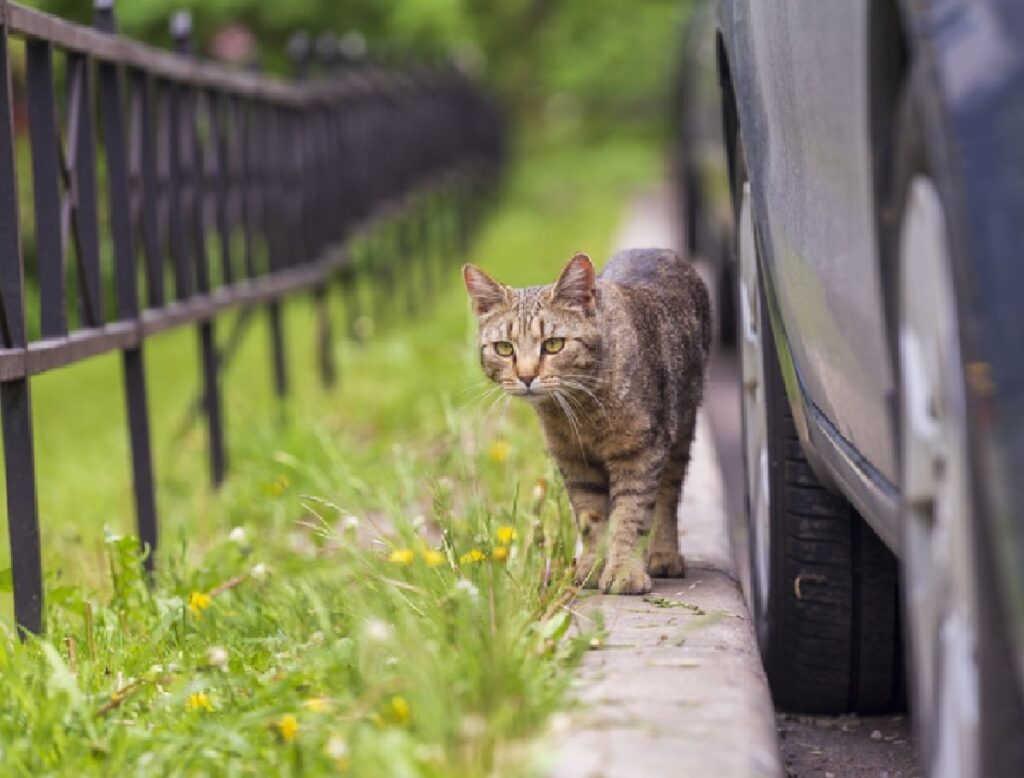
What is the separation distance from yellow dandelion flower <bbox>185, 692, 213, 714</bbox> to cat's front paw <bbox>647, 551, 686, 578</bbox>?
1.44 metres

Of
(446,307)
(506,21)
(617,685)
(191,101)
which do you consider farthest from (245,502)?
(506,21)

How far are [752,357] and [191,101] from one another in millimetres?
4638

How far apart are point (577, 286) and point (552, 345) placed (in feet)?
0.49

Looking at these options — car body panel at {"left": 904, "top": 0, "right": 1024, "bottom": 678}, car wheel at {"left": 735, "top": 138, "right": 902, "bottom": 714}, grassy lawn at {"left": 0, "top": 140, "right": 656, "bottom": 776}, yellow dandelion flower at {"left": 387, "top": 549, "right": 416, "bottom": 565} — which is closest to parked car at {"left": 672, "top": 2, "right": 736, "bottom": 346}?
grassy lawn at {"left": 0, "top": 140, "right": 656, "bottom": 776}

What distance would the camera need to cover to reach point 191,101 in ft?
28.3

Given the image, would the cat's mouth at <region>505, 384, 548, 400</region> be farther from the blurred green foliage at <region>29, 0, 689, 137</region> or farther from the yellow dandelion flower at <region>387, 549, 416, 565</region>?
the blurred green foliage at <region>29, 0, 689, 137</region>

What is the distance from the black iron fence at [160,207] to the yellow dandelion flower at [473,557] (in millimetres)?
1268

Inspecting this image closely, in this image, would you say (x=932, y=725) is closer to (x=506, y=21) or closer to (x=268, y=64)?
(x=268, y=64)

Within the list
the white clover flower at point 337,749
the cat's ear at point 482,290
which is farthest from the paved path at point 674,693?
the cat's ear at point 482,290

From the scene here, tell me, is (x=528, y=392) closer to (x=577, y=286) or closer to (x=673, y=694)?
(x=577, y=286)

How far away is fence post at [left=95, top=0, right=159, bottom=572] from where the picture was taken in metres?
6.50

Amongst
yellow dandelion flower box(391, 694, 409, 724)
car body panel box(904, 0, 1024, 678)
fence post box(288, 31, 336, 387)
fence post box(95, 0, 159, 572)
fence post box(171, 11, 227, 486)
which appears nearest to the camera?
car body panel box(904, 0, 1024, 678)

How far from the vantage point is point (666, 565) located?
4781 mm

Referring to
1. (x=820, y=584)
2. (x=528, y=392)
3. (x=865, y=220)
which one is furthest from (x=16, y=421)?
(x=865, y=220)
